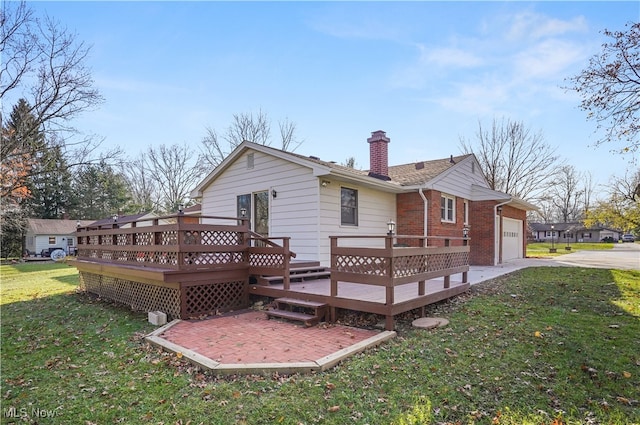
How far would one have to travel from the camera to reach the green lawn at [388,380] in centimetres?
333

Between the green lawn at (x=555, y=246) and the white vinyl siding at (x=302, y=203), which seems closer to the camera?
the white vinyl siding at (x=302, y=203)

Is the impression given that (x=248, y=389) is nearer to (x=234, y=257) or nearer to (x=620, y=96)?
(x=234, y=257)

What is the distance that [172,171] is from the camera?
3391 centimetres

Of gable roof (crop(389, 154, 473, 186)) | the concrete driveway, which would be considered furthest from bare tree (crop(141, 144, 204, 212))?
the concrete driveway

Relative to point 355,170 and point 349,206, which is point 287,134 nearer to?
point 355,170

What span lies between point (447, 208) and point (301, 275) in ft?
25.8

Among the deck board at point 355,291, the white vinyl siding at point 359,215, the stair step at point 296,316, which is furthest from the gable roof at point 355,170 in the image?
the stair step at point 296,316

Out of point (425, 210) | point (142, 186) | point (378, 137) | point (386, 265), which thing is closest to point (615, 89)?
point (425, 210)

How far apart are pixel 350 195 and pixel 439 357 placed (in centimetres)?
645

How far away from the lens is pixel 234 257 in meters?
7.69

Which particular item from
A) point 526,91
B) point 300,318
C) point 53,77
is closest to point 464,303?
point 300,318

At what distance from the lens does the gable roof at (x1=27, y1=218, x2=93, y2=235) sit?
34.8 metres

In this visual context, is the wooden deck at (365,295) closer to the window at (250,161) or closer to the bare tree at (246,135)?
the window at (250,161)

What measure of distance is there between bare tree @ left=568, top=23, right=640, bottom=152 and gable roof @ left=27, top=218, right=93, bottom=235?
39.4m
